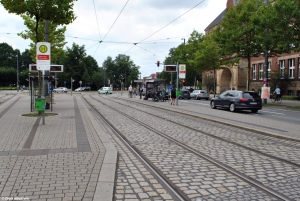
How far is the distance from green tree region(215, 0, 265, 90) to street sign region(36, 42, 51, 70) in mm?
21150

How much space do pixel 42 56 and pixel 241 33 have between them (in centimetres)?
2233

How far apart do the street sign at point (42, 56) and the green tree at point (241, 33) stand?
21.2 m

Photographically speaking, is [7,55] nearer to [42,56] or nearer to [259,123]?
[42,56]

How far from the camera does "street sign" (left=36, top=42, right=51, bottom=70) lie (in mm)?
12241

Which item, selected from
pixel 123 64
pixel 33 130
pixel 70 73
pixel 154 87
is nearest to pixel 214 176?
pixel 33 130

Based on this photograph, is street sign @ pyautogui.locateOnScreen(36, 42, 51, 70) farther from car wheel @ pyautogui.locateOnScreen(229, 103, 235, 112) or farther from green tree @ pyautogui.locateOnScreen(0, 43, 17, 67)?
green tree @ pyautogui.locateOnScreen(0, 43, 17, 67)

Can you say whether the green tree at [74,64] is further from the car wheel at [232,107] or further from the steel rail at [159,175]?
the steel rail at [159,175]

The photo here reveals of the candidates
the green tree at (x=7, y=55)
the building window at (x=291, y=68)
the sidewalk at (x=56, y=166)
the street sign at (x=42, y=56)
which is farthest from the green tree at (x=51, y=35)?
the green tree at (x=7, y=55)

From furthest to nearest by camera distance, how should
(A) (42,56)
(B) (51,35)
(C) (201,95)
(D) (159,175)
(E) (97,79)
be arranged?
(E) (97,79)
(C) (201,95)
(B) (51,35)
(A) (42,56)
(D) (159,175)

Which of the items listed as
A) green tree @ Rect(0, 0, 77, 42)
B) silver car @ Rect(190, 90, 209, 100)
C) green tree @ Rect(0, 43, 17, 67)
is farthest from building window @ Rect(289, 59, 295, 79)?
green tree @ Rect(0, 43, 17, 67)

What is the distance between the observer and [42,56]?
40.4 ft

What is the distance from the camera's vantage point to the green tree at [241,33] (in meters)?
30.2

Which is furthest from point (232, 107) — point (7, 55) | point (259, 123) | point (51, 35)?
point (7, 55)

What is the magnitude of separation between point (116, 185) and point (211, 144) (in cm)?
442
